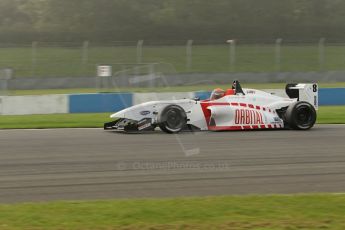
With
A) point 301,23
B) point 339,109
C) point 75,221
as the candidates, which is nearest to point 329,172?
point 75,221

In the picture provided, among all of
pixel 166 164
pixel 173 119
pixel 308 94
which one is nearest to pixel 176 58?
pixel 308 94

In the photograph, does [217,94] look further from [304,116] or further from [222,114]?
[304,116]

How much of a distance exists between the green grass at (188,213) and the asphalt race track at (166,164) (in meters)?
0.56

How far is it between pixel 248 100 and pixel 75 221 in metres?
7.68

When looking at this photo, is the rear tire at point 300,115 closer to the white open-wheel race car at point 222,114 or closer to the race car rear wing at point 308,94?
the white open-wheel race car at point 222,114

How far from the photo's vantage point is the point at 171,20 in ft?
144

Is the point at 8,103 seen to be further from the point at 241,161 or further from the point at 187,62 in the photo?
the point at 187,62

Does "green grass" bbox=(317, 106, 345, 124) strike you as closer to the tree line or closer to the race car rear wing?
the race car rear wing

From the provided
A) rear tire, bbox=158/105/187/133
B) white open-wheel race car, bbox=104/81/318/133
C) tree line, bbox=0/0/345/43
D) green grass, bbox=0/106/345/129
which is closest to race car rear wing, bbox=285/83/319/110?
white open-wheel race car, bbox=104/81/318/133

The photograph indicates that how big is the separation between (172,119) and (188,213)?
673 centimetres

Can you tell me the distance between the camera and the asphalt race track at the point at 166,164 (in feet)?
20.9

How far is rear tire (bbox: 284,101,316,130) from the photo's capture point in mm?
12250

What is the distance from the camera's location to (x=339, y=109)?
18.3 meters

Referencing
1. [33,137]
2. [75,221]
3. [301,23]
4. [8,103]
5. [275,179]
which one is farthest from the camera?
[301,23]
